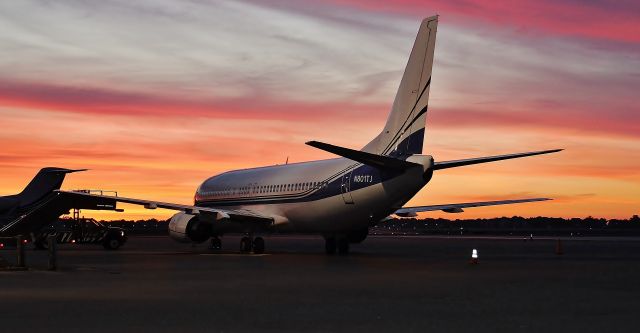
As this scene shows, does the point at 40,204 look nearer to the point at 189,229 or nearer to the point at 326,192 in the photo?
the point at 189,229

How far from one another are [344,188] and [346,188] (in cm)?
15

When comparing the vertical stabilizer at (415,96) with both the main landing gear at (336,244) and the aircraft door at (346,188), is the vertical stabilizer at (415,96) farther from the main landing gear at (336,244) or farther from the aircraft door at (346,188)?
the main landing gear at (336,244)

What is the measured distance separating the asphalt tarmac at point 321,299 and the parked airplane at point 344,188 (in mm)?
5851

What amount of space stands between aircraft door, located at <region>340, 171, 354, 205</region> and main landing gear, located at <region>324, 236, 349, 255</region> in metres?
4.25

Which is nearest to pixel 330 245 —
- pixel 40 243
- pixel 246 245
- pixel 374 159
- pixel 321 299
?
pixel 246 245

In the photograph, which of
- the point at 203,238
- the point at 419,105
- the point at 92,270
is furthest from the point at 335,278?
the point at 203,238

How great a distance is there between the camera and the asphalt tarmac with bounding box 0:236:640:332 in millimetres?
13750

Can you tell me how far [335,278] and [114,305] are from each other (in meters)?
8.49

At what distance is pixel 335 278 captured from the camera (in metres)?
23.9

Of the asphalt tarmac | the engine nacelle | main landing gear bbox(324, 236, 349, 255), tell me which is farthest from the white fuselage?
the asphalt tarmac

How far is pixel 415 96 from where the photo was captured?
35031mm

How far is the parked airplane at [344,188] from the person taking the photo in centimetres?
3422

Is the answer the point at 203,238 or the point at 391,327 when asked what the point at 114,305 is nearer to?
the point at 391,327

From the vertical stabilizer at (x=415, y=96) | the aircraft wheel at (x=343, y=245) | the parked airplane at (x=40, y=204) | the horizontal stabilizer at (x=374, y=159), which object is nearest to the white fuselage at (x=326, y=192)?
the horizontal stabilizer at (x=374, y=159)
